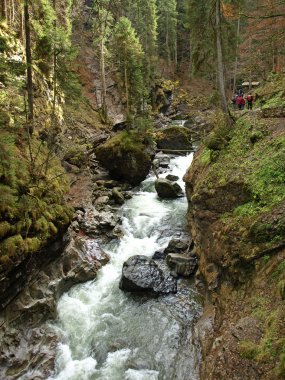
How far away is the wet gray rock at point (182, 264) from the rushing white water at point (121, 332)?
1.85 feet

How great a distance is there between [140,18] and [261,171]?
4378 centimetres

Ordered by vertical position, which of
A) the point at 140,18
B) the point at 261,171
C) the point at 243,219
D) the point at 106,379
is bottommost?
the point at 106,379

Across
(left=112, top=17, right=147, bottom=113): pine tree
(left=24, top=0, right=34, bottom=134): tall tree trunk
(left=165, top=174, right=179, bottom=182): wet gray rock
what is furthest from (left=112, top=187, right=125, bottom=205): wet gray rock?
(left=112, top=17, right=147, bottom=113): pine tree

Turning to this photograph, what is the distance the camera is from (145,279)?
443 inches

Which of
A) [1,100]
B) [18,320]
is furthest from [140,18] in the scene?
[18,320]

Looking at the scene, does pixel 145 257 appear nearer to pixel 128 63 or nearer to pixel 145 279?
pixel 145 279

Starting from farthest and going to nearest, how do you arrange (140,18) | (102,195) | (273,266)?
(140,18) < (102,195) < (273,266)

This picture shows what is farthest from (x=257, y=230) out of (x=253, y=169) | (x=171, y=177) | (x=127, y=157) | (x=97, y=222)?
(x=171, y=177)

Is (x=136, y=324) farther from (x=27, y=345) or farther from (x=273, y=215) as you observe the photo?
(x=273, y=215)

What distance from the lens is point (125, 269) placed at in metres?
11.6

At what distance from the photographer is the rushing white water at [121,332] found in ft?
27.3

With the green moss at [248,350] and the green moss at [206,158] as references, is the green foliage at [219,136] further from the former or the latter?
the green moss at [248,350]

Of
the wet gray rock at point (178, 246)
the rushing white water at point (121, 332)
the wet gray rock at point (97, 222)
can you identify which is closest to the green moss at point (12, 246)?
the rushing white water at point (121, 332)

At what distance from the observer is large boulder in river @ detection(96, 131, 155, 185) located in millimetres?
20266
